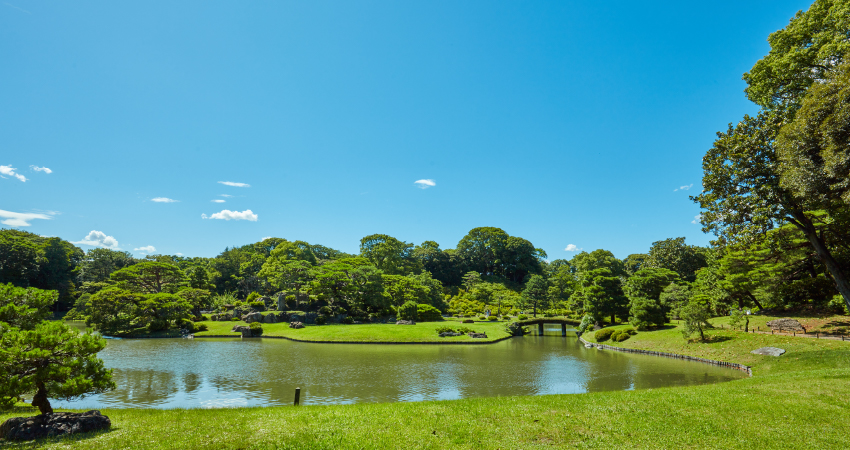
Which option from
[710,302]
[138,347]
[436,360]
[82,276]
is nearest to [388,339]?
[436,360]

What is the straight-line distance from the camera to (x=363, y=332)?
45.1 metres

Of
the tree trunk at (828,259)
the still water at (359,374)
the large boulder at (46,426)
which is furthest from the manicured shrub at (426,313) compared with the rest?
the large boulder at (46,426)

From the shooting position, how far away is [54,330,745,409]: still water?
19.1 metres

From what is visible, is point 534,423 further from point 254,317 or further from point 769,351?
point 254,317

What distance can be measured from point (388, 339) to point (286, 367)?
17.5m

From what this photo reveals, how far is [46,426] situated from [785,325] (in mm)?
44177

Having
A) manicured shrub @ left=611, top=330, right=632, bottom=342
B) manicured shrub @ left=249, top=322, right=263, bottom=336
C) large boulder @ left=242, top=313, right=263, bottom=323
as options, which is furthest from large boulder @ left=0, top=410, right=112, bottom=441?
large boulder @ left=242, top=313, right=263, bottom=323

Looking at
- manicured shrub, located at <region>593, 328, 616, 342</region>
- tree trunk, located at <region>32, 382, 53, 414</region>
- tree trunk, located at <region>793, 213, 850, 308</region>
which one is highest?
tree trunk, located at <region>793, 213, 850, 308</region>

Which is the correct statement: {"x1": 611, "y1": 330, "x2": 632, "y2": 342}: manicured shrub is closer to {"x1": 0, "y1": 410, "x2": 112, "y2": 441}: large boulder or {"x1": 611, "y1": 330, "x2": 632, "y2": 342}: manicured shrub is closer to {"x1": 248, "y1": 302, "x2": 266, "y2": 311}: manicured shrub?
{"x1": 0, "y1": 410, "x2": 112, "y2": 441}: large boulder

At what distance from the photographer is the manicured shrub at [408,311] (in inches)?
2201

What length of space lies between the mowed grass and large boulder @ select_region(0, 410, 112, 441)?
3416 cm

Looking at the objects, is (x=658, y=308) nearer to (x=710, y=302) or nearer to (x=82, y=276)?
(x=710, y=302)

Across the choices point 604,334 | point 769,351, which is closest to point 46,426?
point 769,351

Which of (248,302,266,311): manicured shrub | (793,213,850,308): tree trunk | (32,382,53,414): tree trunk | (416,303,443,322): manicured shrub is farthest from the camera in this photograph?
(248,302,266,311): manicured shrub
